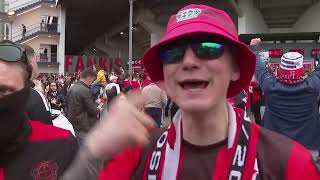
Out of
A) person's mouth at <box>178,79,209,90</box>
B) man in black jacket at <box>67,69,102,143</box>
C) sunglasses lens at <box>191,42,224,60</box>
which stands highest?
sunglasses lens at <box>191,42,224,60</box>

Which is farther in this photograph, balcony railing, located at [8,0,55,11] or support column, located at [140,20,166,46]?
balcony railing, located at [8,0,55,11]

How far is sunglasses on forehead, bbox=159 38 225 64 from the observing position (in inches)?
65.9

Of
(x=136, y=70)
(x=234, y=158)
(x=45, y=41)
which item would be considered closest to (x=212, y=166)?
(x=234, y=158)

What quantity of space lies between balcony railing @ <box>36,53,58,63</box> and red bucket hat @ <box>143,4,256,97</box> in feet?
131

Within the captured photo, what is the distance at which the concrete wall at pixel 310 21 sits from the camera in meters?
33.2

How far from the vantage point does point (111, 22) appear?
49188mm

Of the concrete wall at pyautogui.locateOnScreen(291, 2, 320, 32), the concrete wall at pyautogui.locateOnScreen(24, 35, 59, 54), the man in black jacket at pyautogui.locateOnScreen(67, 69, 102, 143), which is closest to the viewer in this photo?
the man in black jacket at pyautogui.locateOnScreen(67, 69, 102, 143)

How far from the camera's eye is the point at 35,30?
42.4 metres

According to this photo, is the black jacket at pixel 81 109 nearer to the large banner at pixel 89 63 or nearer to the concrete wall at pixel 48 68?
the large banner at pixel 89 63

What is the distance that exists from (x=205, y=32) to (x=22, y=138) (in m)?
1.12

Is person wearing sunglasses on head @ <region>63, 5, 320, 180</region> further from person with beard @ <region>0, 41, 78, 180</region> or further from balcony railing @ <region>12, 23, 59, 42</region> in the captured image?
balcony railing @ <region>12, 23, 59, 42</region>

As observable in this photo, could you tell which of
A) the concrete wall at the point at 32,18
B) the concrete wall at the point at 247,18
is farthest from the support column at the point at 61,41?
the concrete wall at the point at 247,18

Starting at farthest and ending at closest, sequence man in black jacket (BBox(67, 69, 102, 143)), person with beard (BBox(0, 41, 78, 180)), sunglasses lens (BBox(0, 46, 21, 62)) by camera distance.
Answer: man in black jacket (BBox(67, 69, 102, 143))
sunglasses lens (BBox(0, 46, 21, 62))
person with beard (BBox(0, 41, 78, 180))

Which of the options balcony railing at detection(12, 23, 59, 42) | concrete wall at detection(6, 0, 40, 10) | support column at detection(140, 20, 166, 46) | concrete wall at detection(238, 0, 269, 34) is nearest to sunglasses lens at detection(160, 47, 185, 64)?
concrete wall at detection(238, 0, 269, 34)
